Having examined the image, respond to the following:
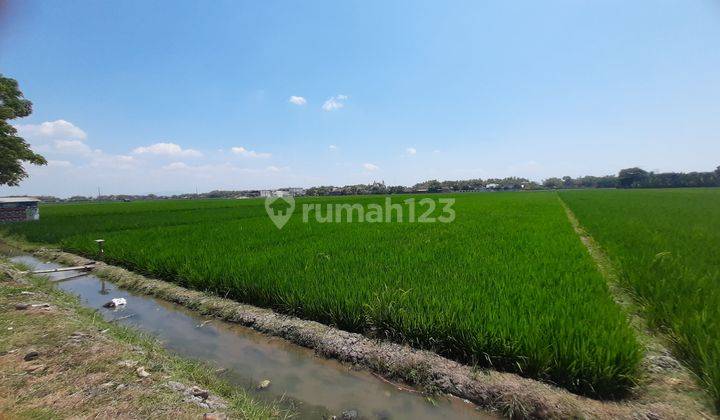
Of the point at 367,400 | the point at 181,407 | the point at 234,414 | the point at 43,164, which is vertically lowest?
the point at 367,400

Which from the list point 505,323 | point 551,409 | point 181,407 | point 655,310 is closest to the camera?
point 181,407

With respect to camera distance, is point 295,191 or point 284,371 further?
point 295,191

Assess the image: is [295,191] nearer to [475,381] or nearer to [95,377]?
[95,377]

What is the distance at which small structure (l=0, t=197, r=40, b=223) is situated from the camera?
17156 mm

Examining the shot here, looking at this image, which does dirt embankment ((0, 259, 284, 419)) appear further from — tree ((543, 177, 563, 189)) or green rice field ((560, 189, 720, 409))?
tree ((543, 177, 563, 189))

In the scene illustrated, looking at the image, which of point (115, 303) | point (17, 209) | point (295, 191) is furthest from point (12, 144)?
point (295, 191)

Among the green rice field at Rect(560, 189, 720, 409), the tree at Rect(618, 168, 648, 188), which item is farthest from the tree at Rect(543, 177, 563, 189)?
the green rice field at Rect(560, 189, 720, 409)

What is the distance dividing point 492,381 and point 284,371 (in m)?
2.08

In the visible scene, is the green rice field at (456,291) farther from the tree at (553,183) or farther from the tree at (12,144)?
the tree at (553,183)

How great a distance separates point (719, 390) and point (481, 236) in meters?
6.68

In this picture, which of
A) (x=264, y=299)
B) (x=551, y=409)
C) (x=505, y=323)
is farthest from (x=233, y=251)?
(x=551, y=409)

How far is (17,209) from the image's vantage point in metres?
17.6

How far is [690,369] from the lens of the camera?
265 cm

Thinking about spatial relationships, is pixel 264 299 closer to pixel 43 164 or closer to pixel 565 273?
pixel 565 273
